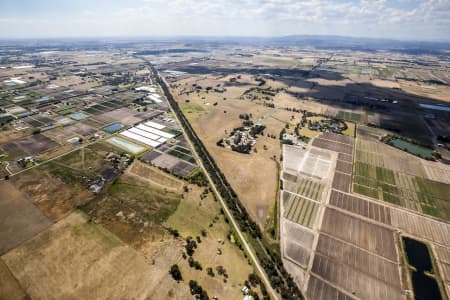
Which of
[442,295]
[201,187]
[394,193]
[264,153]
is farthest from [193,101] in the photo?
[442,295]

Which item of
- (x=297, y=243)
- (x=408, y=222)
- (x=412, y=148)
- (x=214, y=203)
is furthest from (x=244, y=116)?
(x=408, y=222)

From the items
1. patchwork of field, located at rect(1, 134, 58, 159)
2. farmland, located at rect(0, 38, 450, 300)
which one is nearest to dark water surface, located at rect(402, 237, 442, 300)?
farmland, located at rect(0, 38, 450, 300)

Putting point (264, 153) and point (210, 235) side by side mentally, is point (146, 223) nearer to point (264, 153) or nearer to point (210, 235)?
point (210, 235)

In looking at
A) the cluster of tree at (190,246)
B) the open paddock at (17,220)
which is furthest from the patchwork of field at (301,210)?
the open paddock at (17,220)

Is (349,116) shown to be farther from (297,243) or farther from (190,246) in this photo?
(190,246)

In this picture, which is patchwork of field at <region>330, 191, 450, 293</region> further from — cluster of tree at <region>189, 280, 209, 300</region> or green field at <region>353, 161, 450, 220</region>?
cluster of tree at <region>189, 280, 209, 300</region>

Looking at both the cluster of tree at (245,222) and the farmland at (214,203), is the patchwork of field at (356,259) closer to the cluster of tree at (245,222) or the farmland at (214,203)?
the farmland at (214,203)
